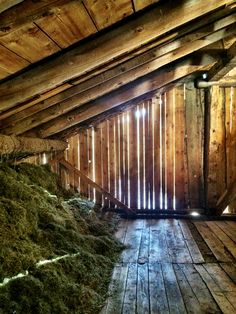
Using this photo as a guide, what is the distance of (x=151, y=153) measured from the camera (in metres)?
5.71

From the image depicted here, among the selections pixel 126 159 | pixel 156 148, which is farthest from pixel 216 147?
pixel 126 159

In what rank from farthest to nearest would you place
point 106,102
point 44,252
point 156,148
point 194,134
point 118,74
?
point 156,148 → point 194,134 → point 106,102 → point 118,74 → point 44,252

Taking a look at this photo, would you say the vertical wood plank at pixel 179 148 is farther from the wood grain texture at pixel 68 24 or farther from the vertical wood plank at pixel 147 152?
the wood grain texture at pixel 68 24

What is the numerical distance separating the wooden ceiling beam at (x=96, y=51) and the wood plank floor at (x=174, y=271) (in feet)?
6.16

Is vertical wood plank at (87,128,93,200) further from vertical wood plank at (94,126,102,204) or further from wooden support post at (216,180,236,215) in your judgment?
wooden support post at (216,180,236,215)

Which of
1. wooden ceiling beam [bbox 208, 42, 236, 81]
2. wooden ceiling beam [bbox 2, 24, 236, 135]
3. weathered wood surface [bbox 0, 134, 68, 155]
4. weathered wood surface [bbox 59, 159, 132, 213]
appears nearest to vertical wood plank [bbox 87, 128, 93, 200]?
weathered wood surface [bbox 59, 159, 132, 213]

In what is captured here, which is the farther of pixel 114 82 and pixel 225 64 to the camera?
pixel 225 64

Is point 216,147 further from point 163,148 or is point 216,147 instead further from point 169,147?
point 163,148

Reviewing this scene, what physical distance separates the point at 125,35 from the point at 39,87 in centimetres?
79

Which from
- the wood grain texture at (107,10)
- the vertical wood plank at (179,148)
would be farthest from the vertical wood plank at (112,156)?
the wood grain texture at (107,10)

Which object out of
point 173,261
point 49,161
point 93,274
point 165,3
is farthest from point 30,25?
point 49,161

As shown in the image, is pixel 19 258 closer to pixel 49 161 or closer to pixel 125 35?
pixel 125 35

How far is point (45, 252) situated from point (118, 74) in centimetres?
190

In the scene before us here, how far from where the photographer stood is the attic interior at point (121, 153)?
2182mm
